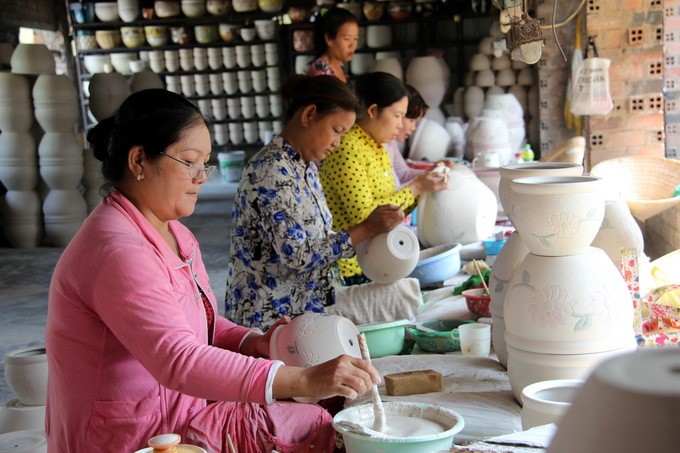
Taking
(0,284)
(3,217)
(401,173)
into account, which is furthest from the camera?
(3,217)

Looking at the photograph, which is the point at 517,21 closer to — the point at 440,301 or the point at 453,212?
the point at 440,301

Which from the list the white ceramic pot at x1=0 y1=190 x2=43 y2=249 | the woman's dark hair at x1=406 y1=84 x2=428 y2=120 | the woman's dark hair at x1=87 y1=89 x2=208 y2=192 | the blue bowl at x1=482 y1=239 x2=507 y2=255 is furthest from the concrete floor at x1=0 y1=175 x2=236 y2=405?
the woman's dark hair at x1=87 y1=89 x2=208 y2=192

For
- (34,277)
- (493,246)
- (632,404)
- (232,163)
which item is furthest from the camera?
(232,163)

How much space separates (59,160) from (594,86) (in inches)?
207

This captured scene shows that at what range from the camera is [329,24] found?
4.86 metres

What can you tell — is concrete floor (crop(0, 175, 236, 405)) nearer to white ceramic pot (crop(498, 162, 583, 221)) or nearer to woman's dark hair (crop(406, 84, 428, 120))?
woman's dark hair (crop(406, 84, 428, 120))

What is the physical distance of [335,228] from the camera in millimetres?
3684

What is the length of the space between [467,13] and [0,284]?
20.2ft

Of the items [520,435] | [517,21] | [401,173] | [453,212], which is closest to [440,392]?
[520,435]

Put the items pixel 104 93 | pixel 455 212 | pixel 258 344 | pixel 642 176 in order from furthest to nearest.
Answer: pixel 104 93 → pixel 642 176 → pixel 455 212 → pixel 258 344

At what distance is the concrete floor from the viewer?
5204 millimetres

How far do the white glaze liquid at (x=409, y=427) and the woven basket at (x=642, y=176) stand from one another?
3.11 m

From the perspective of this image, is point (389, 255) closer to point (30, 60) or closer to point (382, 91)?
point (382, 91)

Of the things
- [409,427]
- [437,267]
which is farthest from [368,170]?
[409,427]
